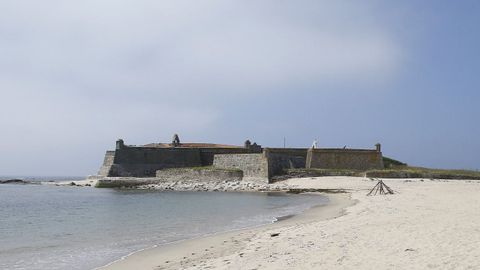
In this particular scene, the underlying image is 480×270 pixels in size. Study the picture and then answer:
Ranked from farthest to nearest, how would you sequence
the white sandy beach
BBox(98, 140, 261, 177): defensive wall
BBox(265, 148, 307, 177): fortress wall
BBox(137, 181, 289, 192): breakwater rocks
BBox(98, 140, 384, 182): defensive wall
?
1. BBox(98, 140, 261, 177): defensive wall
2. BBox(98, 140, 384, 182): defensive wall
3. BBox(265, 148, 307, 177): fortress wall
4. BBox(137, 181, 289, 192): breakwater rocks
5. the white sandy beach

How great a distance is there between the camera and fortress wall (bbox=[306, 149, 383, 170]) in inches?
1772

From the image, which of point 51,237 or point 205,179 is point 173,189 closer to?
point 205,179

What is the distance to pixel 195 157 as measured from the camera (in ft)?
177

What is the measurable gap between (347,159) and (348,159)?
3.7 inches

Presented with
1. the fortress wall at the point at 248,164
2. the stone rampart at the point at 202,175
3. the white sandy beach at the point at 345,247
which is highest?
the fortress wall at the point at 248,164

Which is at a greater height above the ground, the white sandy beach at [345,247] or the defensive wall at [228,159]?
the defensive wall at [228,159]

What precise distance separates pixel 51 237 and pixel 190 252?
19.3 feet

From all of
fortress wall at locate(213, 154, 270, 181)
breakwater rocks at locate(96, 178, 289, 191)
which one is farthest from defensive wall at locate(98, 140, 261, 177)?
fortress wall at locate(213, 154, 270, 181)

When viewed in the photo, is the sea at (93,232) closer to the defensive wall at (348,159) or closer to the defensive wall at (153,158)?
the defensive wall at (348,159)

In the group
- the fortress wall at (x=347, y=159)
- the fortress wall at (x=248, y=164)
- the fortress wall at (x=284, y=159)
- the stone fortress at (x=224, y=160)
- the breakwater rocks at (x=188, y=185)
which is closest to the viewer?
the breakwater rocks at (x=188, y=185)

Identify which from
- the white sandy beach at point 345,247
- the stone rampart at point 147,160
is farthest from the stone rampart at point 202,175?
the white sandy beach at point 345,247

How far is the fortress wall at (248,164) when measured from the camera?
4281 cm

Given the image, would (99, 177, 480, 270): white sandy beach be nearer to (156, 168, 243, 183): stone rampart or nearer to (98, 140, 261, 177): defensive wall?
(156, 168, 243, 183): stone rampart

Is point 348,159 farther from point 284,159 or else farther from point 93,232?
point 93,232
